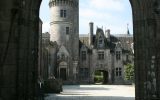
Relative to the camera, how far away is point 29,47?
1136 centimetres

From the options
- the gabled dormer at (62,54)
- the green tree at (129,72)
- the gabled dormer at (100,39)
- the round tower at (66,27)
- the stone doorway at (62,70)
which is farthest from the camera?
the gabled dormer at (100,39)

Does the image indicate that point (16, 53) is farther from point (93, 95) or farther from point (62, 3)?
point (62, 3)

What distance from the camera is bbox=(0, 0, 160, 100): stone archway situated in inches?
425

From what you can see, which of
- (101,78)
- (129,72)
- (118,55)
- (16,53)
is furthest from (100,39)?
(16,53)

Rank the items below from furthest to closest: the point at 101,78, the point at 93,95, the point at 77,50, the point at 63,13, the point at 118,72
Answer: the point at 101,78, the point at 118,72, the point at 77,50, the point at 63,13, the point at 93,95

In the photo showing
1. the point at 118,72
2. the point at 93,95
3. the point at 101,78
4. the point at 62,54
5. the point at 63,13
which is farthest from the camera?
the point at 101,78

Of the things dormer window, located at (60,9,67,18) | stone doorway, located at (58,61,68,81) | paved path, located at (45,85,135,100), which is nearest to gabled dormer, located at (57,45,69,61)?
stone doorway, located at (58,61,68,81)

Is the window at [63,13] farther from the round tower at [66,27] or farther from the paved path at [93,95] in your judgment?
the paved path at [93,95]

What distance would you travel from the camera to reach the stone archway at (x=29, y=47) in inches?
425

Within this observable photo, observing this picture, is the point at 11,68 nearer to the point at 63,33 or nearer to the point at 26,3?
the point at 26,3

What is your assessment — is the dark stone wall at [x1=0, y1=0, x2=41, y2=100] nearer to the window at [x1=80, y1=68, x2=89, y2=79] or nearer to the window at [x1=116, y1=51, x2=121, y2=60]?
the window at [x1=80, y1=68, x2=89, y2=79]

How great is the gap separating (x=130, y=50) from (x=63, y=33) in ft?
38.0

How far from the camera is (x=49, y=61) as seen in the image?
49.8 metres

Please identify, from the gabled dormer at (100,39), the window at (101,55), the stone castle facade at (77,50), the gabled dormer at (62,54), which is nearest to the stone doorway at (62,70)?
the stone castle facade at (77,50)
